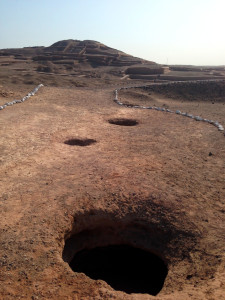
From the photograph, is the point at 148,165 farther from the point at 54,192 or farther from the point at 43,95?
the point at 43,95

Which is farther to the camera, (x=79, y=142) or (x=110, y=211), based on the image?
(x=79, y=142)

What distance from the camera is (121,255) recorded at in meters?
5.76

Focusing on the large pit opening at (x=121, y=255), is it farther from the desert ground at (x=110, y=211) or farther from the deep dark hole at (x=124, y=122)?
the deep dark hole at (x=124, y=122)

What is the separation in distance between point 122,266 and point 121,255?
0.86ft

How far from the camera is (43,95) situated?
15.0 meters

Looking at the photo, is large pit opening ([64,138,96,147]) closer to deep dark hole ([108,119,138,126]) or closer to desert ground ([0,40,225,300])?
desert ground ([0,40,225,300])

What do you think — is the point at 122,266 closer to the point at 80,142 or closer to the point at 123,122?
the point at 80,142

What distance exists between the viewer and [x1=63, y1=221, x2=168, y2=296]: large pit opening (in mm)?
5344

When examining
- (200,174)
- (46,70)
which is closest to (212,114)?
(200,174)

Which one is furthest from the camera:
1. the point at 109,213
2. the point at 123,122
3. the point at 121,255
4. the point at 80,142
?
the point at 123,122

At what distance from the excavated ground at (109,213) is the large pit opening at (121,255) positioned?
2cm

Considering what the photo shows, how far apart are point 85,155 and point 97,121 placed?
357 centimetres

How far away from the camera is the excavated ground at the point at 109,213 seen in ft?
12.9

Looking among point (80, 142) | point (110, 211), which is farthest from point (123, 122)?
point (110, 211)
